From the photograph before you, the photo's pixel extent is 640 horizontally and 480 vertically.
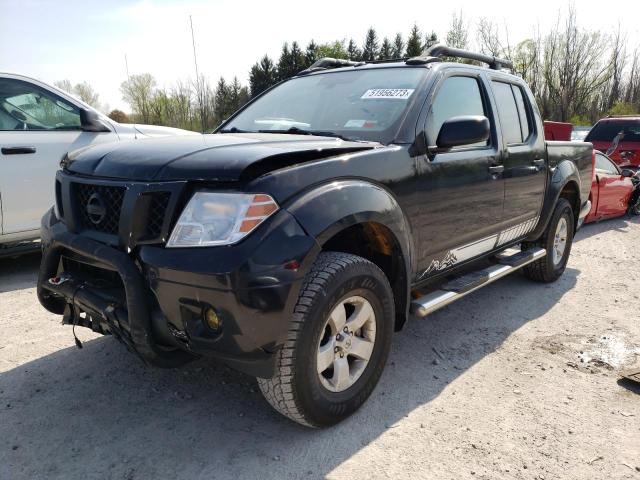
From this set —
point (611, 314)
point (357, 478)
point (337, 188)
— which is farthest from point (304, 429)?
point (611, 314)

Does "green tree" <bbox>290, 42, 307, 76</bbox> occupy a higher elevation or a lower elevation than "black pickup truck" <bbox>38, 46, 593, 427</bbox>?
higher

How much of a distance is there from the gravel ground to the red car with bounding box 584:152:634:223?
479 cm

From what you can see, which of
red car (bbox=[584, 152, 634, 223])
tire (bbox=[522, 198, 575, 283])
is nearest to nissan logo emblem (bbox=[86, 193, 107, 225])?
tire (bbox=[522, 198, 575, 283])

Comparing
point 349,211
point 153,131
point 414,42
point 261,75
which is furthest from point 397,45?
point 349,211

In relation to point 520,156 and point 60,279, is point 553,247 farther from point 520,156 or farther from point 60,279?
point 60,279

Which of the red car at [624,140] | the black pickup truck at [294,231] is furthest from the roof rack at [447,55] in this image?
the red car at [624,140]

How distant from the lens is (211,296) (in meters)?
1.96

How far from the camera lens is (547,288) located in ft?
16.1

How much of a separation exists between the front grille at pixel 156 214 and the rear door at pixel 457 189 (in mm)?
1348

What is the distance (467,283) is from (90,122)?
3.78 metres

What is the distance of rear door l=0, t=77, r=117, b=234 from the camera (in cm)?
447

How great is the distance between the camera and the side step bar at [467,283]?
2945 mm

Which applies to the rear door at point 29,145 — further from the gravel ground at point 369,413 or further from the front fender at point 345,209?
the front fender at point 345,209

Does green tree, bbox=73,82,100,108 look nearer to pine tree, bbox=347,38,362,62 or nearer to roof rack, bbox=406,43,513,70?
pine tree, bbox=347,38,362,62
